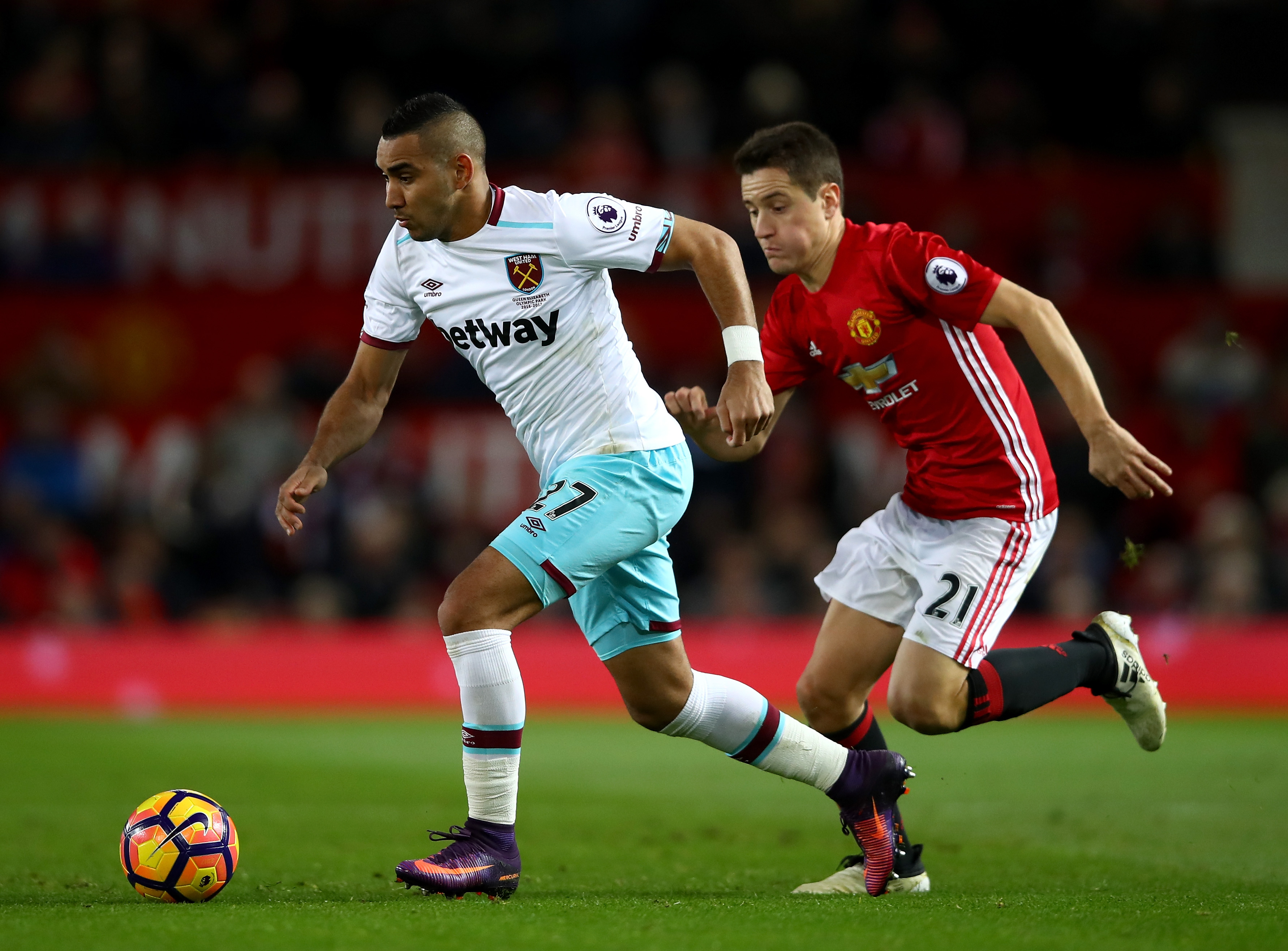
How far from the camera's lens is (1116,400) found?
15.0 metres

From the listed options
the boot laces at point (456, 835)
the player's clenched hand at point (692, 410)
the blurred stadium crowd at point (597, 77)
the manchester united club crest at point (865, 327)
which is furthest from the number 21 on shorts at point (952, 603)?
the blurred stadium crowd at point (597, 77)

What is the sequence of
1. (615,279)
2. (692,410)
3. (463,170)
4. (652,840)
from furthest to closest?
(615,279), (652,840), (692,410), (463,170)

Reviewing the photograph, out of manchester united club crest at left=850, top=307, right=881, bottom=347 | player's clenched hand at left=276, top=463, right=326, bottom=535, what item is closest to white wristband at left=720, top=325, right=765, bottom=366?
manchester united club crest at left=850, top=307, right=881, bottom=347

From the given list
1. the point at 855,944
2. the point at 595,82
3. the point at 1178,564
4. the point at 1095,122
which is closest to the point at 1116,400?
the point at 1178,564

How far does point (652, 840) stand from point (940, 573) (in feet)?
6.73

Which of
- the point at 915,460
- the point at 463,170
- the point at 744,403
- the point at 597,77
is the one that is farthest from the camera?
the point at 597,77

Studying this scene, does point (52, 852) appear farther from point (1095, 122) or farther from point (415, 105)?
point (1095, 122)

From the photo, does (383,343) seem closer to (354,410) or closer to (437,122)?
(354,410)

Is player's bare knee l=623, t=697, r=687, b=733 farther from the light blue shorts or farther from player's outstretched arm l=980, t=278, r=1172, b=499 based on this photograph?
player's outstretched arm l=980, t=278, r=1172, b=499

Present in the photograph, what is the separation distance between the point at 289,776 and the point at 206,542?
504 centimetres

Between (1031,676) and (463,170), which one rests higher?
(463,170)

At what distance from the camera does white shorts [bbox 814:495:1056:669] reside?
5895mm

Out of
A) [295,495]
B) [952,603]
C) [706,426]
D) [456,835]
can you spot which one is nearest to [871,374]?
[706,426]

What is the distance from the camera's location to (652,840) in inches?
283
